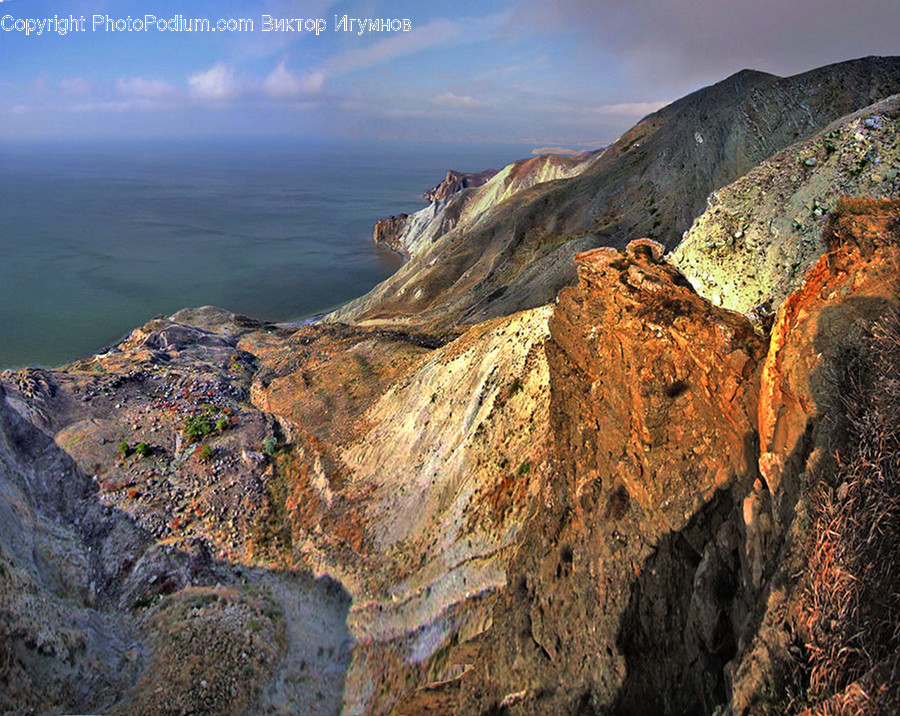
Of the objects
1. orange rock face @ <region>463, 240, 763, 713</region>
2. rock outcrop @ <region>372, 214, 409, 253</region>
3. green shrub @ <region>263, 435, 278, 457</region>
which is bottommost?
green shrub @ <region>263, 435, 278, 457</region>

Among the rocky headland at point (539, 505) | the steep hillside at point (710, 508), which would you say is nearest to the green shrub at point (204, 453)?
the rocky headland at point (539, 505)

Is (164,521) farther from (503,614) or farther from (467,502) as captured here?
(503,614)

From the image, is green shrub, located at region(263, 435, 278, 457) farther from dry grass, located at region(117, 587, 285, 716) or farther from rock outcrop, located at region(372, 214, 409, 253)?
rock outcrop, located at region(372, 214, 409, 253)

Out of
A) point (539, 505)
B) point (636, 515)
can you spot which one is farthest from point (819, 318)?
point (539, 505)

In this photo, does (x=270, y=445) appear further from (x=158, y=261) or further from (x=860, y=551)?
(x=158, y=261)

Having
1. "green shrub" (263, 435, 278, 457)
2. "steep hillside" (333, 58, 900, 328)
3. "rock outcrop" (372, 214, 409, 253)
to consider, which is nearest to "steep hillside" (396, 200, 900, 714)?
"green shrub" (263, 435, 278, 457)

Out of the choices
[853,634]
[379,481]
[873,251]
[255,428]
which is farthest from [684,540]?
[255,428]
